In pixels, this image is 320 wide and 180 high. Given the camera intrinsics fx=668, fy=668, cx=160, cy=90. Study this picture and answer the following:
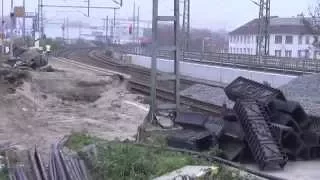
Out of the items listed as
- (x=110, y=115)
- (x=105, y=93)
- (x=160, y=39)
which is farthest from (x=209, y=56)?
(x=160, y=39)

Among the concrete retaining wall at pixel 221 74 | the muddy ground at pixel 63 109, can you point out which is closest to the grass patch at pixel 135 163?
the muddy ground at pixel 63 109

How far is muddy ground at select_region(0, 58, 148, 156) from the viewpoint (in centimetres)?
1748

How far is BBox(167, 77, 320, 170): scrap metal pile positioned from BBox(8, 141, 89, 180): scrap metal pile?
259 centimetres

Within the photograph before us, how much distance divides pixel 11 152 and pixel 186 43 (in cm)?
5227

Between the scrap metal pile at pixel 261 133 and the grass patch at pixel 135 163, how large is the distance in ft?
A: 3.46

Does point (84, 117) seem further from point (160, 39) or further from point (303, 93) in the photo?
point (303, 93)

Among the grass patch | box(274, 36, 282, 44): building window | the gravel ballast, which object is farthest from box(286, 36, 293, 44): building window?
the grass patch

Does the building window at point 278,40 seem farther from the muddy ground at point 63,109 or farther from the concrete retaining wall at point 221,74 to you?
the muddy ground at point 63,109

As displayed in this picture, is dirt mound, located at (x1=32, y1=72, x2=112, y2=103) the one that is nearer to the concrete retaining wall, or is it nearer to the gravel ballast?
the concrete retaining wall

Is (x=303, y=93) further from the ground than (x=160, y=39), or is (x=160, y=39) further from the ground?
(x=160, y=39)

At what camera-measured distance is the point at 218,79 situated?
38219 mm

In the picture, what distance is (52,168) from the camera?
11.5 meters

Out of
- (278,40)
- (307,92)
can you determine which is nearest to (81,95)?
(307,92)

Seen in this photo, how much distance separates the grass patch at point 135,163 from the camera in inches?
422
